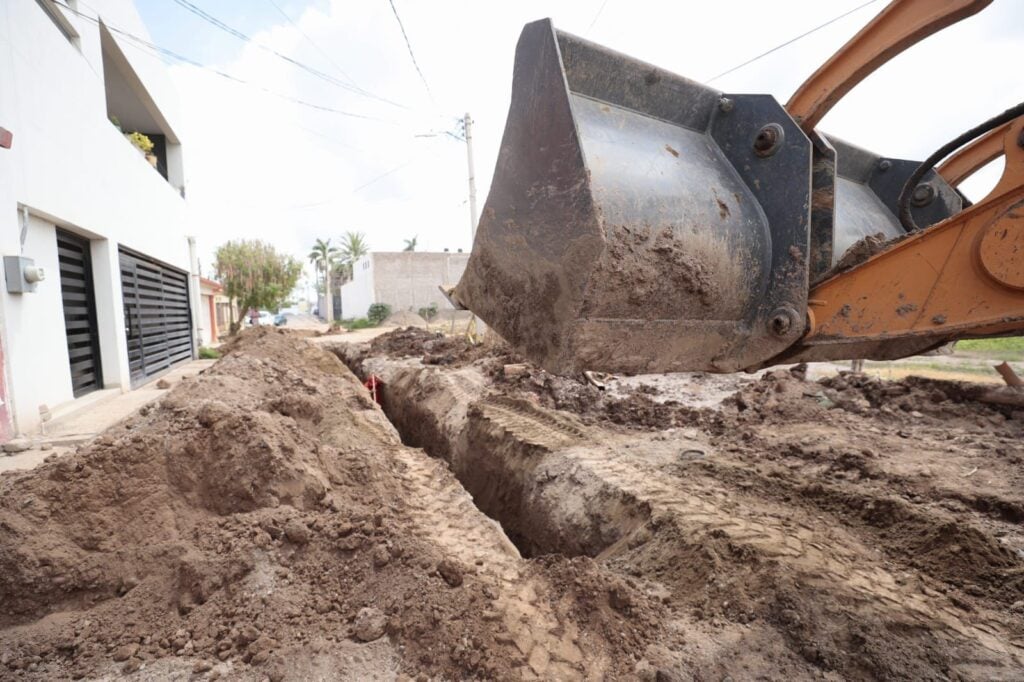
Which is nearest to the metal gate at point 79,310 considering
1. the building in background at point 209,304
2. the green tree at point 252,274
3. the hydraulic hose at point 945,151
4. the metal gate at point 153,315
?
the metal gate at point 153,315

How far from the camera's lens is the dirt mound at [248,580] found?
6.72 ft

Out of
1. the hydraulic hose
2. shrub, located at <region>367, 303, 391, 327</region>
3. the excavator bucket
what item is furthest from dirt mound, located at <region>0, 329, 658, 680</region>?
shrub, located at <region>367, 303, 391, 327</region>

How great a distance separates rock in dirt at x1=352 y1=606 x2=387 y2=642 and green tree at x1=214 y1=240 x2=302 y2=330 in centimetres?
2316

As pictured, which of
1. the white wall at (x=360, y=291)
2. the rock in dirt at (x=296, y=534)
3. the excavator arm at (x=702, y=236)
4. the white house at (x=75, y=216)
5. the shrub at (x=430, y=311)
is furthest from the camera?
the white wall at (x=360, y=291)

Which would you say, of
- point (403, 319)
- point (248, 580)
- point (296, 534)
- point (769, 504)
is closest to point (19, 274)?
point (296, 534)

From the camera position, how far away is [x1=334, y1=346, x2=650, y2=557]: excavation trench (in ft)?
12.7

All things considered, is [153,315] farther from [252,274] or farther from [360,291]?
[360,291]

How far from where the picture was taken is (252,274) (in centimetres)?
2264

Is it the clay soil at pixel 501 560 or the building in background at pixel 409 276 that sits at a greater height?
the building in background at pixel 409 276

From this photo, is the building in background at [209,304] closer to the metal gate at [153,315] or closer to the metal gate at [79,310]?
the metal gate at [153,315]

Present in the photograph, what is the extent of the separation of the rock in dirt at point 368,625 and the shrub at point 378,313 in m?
33.9

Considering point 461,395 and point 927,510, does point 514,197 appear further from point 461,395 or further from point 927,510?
point 461,395

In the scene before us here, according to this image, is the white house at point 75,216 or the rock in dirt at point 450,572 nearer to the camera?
the rock in dirt at point 450,572

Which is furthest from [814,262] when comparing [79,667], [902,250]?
[79,667]
